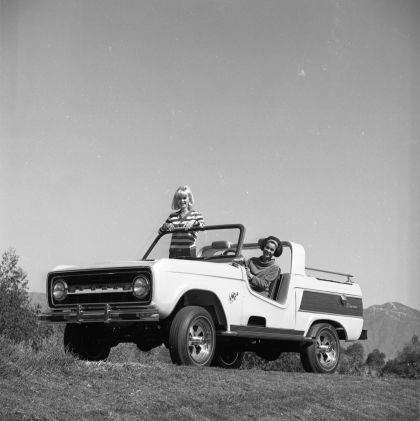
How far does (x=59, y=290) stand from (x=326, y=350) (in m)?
4.35

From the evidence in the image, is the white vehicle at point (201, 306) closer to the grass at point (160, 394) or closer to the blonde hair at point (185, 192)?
the blonde hair at point (185, 192)

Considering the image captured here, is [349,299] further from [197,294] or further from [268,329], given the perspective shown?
[197,294]

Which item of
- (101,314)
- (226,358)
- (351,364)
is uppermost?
(101,314)

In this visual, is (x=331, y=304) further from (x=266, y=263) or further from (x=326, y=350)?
(x=266, y=263)

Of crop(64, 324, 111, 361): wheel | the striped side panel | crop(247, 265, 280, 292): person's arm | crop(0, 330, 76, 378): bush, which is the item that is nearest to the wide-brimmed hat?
crop(247, 265, 280, 292): person's arm

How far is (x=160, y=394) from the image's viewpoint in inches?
293

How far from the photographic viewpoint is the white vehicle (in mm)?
9328

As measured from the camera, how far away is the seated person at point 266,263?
11.5 meters

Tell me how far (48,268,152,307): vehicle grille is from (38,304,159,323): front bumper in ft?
0.29

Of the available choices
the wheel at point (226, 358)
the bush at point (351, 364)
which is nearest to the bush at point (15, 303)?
the bush at point (351, 364)

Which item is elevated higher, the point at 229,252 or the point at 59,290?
the point at 229,252

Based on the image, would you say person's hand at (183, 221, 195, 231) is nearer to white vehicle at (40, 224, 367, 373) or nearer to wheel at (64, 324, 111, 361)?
white vehicle at (40, 224, 367, 373)

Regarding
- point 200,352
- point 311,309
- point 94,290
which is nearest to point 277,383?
point 200,352

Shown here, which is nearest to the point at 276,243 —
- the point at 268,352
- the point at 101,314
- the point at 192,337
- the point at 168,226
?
the point at 168,226
